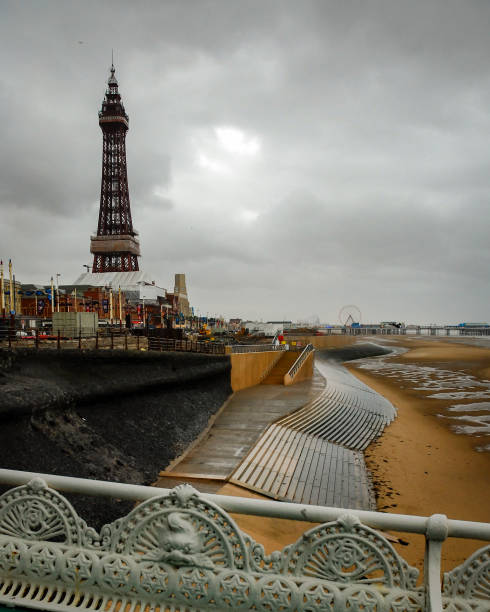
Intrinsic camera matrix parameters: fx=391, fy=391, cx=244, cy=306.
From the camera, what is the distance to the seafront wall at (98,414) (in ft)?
30.0

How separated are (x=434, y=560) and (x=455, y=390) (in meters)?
32.0

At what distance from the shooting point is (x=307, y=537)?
2.66m

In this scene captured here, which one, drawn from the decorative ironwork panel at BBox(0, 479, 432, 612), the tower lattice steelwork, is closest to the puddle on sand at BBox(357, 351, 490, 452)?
the decorative ironwork panel at BBox(0, 479, 432, 612)

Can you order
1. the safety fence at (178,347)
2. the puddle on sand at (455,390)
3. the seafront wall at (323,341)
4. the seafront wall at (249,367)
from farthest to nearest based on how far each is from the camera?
1. the seafront wall at (323,341)
2. the seafront wall at (249,367)
3. the safety fence at (178,347)
4. the puddle on sand at (455,390)

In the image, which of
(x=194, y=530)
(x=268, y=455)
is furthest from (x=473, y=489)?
(x=194, y=530)

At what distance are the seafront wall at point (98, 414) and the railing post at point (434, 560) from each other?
7.66 metres

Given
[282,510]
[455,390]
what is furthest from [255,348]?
[282,510]

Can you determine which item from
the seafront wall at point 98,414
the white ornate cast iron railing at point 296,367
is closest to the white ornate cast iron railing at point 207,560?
the seafront wall at point 98,414

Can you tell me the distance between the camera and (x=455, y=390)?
3020 cm

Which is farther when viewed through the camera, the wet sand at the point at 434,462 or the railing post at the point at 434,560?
the wet sand at the point at 434,462

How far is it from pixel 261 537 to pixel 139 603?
6.31m

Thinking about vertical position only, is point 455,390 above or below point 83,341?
below

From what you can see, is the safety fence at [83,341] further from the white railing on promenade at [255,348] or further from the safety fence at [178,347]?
the white railing on promenade at [255,348]

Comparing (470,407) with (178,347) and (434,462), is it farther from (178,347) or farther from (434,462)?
(178,347)
